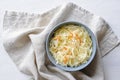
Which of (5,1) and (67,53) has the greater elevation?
(5,1)

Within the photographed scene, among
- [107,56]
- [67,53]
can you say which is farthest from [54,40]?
[107,56]

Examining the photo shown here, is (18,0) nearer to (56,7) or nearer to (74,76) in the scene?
(56,7)

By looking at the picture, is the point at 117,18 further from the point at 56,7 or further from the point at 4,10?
the point at 4,10
